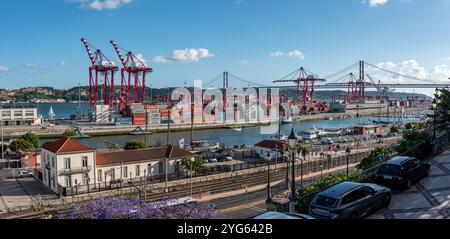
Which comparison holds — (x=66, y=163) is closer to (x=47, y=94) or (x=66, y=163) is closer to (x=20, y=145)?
(x=20, y=145)

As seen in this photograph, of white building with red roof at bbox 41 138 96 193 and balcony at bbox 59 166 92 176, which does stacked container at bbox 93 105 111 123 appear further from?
balcony at bbox 59 166 92 176


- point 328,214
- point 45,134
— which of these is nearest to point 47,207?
point 328,214

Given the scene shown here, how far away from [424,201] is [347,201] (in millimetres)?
1035

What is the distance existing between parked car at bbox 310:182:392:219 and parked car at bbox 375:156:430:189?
63 cm

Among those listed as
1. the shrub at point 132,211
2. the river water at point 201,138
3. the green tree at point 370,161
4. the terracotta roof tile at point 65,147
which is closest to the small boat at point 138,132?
the river water at point 201,138

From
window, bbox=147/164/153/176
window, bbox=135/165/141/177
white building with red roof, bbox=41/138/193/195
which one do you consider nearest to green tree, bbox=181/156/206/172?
white building with red roof, bbox=41/138/193/195

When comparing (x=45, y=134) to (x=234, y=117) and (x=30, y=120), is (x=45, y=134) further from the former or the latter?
(x=234, y=117)

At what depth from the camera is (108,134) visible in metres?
28.9

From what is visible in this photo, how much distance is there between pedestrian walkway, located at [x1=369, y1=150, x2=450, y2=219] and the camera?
3.10 metres

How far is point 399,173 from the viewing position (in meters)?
3.77

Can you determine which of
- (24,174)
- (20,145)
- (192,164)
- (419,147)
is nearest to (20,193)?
(24,174)
